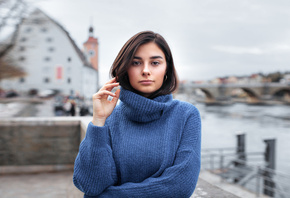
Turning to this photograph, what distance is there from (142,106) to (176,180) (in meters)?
0.31

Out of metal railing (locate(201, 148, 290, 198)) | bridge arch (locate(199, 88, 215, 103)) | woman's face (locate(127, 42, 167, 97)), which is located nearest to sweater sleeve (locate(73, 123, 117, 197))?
woman's face (locate(127, 42, 167, 97))

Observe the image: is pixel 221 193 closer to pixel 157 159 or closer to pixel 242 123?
pixel 157 159

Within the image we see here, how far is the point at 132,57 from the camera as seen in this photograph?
1118mm

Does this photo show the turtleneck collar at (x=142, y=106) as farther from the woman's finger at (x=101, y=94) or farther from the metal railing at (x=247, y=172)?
the metal railing at (x=247, y=172)

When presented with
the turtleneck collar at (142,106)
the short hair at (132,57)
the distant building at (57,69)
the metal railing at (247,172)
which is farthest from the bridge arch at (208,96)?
the turtleneck collar at (142,106)

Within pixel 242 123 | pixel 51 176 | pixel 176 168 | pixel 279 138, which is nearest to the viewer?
pixel 176 168

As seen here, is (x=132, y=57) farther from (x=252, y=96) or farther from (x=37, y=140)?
(x=252, y=96)

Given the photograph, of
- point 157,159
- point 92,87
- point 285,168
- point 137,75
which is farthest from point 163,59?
point 92,87

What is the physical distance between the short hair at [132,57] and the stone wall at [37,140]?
11.1 feet

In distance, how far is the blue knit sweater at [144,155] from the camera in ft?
3.40

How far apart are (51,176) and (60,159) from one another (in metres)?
0.33

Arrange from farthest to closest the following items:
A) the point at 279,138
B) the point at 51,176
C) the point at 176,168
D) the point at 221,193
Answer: the point at 279,138 < the point at 51,176 < the point at 221,193 < the point at 176,168

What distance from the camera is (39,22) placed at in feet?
14.2

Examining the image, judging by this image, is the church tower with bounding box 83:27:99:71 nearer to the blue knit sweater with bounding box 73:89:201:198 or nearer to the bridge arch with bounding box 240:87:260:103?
the bridge arch with bounding box 240:87:260:103
